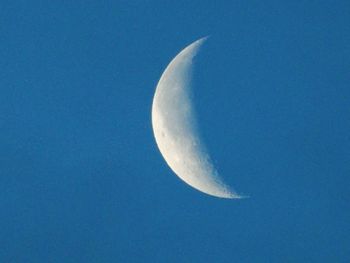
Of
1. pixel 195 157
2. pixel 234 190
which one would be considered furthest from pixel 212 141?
pixel 234 190

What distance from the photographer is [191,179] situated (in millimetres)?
9508

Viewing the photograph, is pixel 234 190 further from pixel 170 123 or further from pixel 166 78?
pixel 166 78

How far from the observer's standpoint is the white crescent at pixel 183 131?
914 centimetres

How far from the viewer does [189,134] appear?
919cm

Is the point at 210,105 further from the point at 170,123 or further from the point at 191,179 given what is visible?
the point at 191,179

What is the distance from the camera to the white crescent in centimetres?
914

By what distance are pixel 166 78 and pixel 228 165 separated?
196 cm

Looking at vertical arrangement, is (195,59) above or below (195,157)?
above

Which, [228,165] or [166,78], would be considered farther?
[166,78]

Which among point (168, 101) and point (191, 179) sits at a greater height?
point (168, 101)

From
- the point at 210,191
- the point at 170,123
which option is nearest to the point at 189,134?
the point at 170,123

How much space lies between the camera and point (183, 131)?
9.15 m

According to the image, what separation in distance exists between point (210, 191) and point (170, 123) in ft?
4.71

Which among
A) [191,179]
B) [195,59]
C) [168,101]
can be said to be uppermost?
[195,59]
